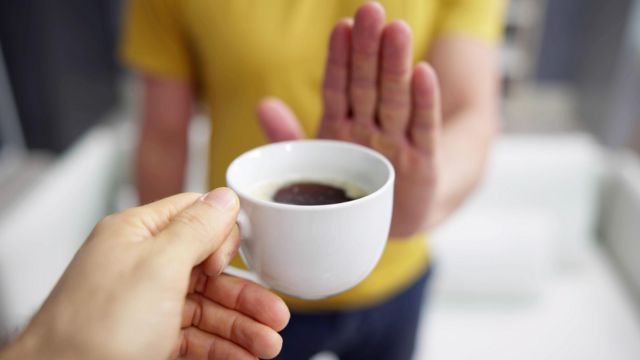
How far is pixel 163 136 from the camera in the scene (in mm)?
679

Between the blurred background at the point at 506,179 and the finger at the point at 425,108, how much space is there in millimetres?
205

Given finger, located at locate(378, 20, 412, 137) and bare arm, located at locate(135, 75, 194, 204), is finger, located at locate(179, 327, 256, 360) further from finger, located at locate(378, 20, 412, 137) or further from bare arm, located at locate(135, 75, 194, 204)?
bare arm, located at locate(135, 75, 194, 204)

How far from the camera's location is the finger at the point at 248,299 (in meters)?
0.28

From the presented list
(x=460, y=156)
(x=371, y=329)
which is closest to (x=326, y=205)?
(x=460, y=156)

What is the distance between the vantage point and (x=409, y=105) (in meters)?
0.34

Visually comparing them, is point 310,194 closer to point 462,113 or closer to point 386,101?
point 386,101

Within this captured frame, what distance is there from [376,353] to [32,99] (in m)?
1.96

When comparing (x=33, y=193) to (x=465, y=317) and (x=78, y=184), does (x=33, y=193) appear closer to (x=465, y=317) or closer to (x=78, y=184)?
(x=78, y=184)

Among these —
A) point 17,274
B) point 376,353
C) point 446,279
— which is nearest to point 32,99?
point 17,274

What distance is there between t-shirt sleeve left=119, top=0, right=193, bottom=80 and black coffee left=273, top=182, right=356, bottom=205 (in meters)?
0.33

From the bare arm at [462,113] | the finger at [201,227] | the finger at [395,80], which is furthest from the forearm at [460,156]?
the finger at [201,227]

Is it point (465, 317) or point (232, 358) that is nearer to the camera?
point (232, 358)

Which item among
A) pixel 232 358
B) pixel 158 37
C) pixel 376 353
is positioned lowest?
pixel 376 353

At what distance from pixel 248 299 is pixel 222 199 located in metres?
0.06
